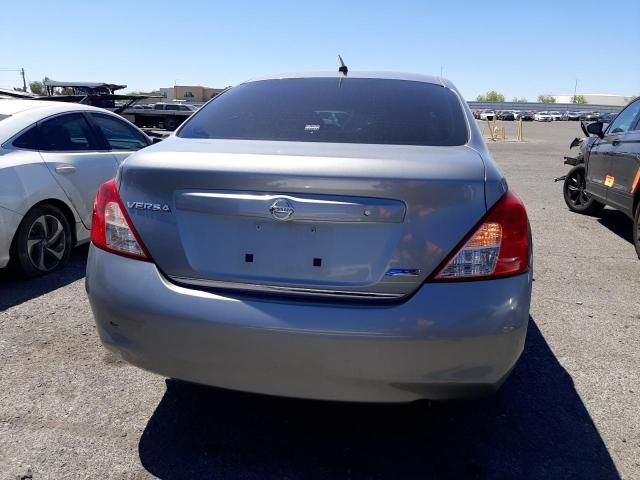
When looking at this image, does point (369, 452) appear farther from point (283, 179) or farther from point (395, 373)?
point (283, 179)

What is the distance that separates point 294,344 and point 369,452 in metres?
0.81

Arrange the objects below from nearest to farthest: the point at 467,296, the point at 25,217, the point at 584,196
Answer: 1. the point at 467,296
2. the point at 25,217
3. the point at 584,196

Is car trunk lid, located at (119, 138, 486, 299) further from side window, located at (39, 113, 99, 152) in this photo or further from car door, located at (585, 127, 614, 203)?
car door, located at (585, 127, 614, 203)

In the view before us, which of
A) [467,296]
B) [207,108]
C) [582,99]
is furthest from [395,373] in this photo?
[582,99]

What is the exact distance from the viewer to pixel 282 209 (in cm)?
201

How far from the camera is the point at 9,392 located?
9.53 ft

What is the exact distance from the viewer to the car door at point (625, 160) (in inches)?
230

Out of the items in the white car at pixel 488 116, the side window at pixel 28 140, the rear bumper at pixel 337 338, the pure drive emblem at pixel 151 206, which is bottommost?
the white car at pixel 488 116

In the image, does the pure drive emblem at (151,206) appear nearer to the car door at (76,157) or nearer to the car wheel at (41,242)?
the car wheel at (41,242)

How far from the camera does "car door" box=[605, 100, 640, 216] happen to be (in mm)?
5852

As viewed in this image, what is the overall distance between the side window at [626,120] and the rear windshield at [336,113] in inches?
172

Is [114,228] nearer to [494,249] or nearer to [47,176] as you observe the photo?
[494,249]

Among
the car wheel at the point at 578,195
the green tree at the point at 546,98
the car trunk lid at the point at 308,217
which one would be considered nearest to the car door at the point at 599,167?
the car wheel at the point at 578,195

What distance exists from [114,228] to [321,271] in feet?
3.04
